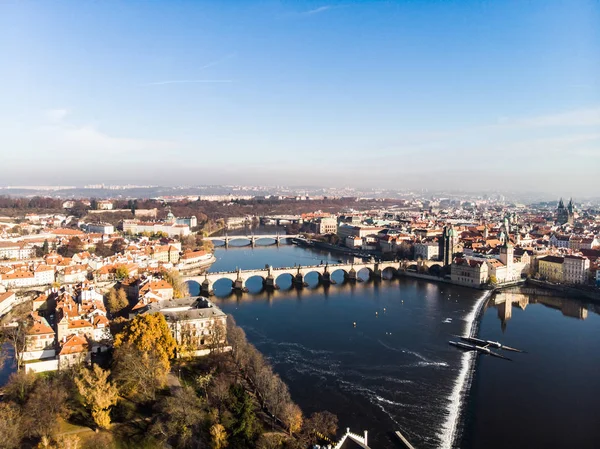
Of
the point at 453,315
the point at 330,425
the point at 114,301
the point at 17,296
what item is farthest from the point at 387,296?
the point at 17,296

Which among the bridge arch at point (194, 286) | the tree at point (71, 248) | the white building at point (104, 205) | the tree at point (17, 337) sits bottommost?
the bridge arch at point (194, 286)

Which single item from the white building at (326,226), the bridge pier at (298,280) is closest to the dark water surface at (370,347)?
the bridge pier at (298,280)

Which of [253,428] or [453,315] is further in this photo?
[453,315]

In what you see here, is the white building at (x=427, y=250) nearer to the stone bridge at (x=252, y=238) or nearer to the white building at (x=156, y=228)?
the stone bridge at (x=252, y=238)

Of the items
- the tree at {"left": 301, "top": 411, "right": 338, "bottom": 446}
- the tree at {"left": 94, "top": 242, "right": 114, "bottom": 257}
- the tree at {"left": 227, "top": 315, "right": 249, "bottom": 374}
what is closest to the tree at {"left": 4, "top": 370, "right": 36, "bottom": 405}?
the tree at {"left": 227, "top": 315, "right": 249, "bottom": 374}

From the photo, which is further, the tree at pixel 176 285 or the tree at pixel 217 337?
the tree at pixel 176 285

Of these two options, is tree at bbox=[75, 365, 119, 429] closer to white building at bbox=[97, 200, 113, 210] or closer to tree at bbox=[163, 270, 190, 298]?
tree at bbox=[163, 270, 190, 298]

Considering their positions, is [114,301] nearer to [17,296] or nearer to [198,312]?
[198,312]
